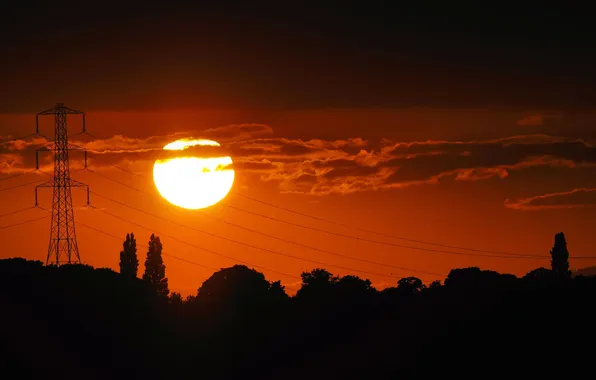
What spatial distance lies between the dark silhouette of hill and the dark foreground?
0.54 ft

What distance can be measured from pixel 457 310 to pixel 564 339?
19.0 metres

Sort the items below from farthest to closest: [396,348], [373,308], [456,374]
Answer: [373,308], [396,348], [456,374]

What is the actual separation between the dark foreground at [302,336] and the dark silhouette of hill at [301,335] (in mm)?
166

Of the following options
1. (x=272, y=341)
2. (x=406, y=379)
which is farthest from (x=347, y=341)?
(x=406, y=379)

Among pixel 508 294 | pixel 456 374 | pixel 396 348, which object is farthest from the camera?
pixel 508 294

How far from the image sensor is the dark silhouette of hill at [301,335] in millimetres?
158750

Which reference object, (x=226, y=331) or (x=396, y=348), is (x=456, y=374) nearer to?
(x=396, y=348)

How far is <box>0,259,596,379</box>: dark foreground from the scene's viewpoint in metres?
158

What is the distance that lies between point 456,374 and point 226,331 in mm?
42597

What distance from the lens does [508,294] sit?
586 ft

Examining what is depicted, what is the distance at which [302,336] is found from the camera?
185125mm

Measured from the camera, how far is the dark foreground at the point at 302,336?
15838 cm

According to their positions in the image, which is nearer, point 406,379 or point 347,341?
point 406,379

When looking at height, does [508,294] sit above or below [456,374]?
above
